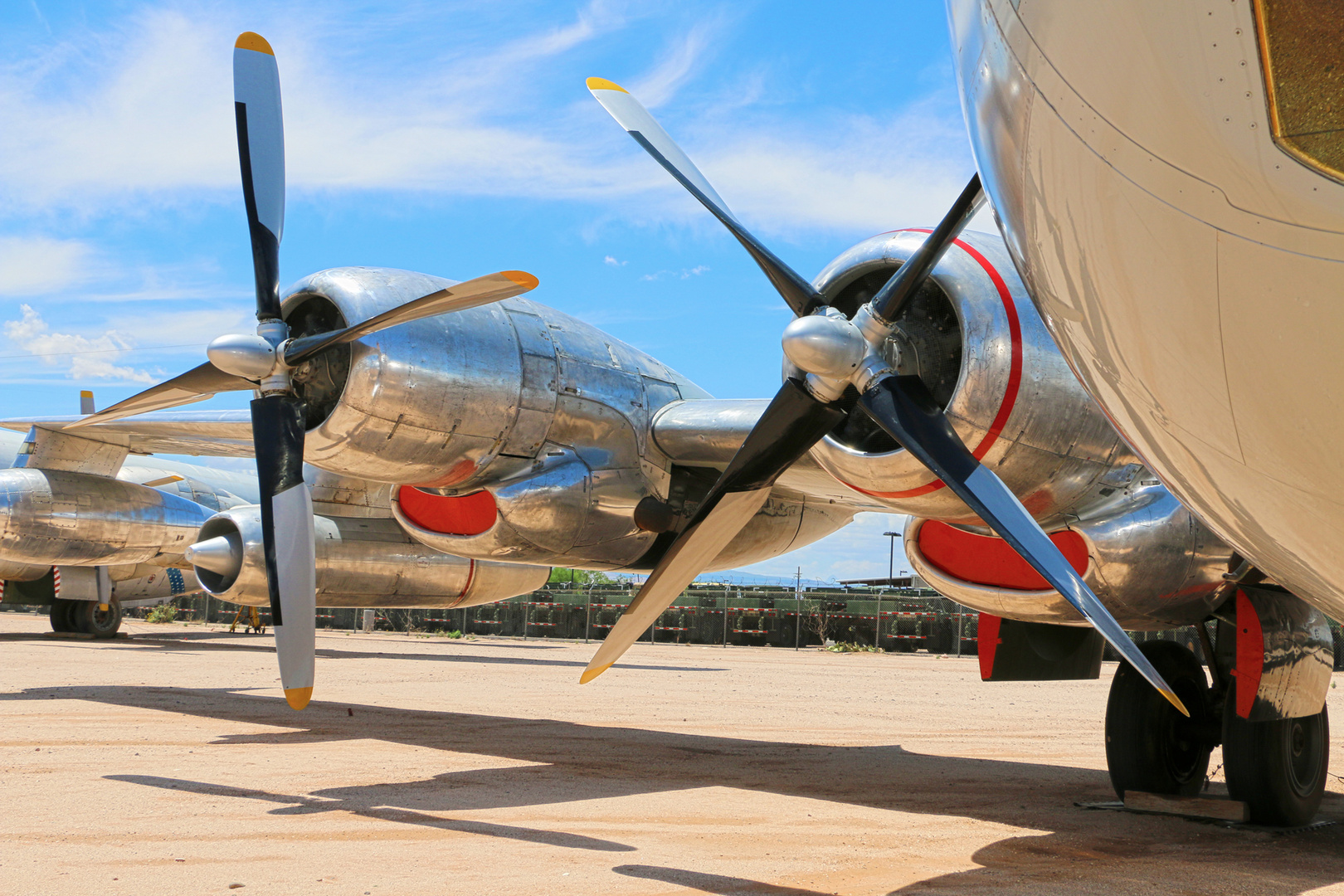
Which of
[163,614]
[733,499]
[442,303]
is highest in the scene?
[442,303]

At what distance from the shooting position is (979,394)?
600cm

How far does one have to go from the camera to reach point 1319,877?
18.1 feet

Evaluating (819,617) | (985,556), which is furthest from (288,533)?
(819,617)

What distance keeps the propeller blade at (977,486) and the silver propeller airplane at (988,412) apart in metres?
0.02

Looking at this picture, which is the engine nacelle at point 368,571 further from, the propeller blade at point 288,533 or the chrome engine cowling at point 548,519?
the propeller blade at point 288,533

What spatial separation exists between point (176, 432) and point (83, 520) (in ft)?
17.0

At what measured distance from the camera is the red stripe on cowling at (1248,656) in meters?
6.57

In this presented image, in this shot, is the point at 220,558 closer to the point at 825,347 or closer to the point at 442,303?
the point at 442,303

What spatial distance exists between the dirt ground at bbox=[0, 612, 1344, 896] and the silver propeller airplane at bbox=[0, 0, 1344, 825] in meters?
0.97

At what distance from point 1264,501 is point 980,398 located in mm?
3537

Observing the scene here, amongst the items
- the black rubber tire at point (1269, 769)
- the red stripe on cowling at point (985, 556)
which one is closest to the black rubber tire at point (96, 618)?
the red stripe on cowling at point (985, 556)

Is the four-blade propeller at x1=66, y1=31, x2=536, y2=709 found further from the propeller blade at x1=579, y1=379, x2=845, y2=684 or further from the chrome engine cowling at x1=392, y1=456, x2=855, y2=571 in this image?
the propeller blade at x1=579, y1=379, x2=845, y2=684

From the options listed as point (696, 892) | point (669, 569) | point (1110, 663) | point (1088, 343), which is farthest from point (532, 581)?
point (1110, 663)

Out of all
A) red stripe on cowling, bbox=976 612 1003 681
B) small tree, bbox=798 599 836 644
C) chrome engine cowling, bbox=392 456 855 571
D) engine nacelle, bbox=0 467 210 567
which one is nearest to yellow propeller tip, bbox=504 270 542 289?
chrome engine cowling, bbox=392 456 855 571
